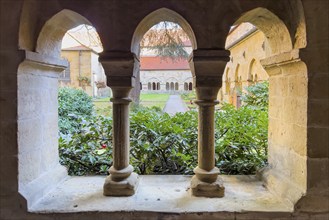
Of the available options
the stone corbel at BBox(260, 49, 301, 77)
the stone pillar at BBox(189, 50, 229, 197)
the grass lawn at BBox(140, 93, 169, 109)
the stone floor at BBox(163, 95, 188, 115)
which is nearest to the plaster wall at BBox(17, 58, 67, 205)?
the stone pillar at BBox(189, 50, 229, 197)

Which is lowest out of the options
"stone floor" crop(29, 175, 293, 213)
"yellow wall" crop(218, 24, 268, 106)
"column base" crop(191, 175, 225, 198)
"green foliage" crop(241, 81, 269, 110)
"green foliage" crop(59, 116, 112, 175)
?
"stone floor" crop(29, 175, 293, 213)

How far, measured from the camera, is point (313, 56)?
173cm

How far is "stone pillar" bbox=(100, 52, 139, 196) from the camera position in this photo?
1.93 meters

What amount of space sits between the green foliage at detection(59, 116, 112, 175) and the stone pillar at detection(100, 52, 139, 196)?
Result: 642 millimetres

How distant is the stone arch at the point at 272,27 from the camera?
193 cm

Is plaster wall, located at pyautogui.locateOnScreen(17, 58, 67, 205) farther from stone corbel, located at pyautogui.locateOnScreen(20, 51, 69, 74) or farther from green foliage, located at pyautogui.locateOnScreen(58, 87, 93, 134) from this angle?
green foliage, located at pyautogui.locateOnScreen(58, 87, 93, 134)

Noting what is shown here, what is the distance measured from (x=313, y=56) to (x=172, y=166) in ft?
4.98

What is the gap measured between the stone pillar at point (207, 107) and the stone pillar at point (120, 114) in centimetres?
44

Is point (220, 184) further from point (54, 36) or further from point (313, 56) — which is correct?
point (54, 36)

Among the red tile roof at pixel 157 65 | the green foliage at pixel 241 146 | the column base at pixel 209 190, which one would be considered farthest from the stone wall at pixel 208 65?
the red tile roof at pixel 157 65

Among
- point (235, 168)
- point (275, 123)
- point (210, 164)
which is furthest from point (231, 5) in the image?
point (235, 168)

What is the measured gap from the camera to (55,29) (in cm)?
208

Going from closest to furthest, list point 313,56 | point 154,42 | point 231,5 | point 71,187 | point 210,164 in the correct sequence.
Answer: point 313,56
point 231,5
point 210,164
point 71,187
point 154,42

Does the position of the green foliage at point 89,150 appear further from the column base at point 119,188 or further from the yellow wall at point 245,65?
the yellow wall at point 245,65
